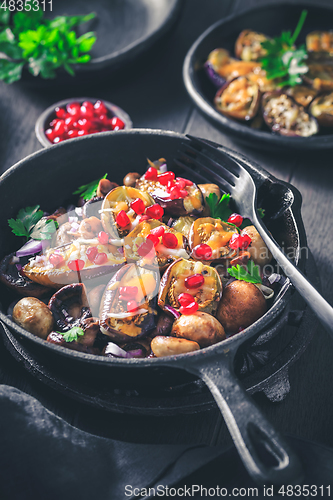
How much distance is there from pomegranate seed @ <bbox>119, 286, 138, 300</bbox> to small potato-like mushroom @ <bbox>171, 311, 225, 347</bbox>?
23cm

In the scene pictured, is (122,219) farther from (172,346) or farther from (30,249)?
(172,346)

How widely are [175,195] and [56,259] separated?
2.23 ft

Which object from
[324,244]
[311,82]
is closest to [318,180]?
[324,244]

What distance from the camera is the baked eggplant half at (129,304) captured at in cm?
173

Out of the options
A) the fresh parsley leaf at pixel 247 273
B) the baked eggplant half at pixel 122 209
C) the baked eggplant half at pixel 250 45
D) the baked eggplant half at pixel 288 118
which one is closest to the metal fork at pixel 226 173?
the fresh parsley leaf at pixel 247 273

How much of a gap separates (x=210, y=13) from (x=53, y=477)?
13.7ft

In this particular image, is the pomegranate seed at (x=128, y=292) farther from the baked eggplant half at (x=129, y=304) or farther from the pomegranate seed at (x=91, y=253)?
the pomegranate seed at (x=91, y=253)

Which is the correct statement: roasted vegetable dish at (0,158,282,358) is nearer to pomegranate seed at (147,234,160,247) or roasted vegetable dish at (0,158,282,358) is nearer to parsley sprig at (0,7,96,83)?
pomegranate seed at (147,234,160,247)

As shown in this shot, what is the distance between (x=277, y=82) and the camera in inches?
128

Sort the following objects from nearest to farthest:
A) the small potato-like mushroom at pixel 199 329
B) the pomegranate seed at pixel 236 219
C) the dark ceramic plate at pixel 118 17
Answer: the small potato-like mushroom at pixel 199 329 < the pomegranate seed at pixel 236 219 < the dark ceramic plate at pixel 118 17

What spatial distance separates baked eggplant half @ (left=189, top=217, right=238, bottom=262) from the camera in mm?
1953

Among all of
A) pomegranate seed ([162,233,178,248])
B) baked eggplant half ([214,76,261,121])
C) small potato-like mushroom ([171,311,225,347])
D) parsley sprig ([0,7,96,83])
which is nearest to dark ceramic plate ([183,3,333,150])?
baked eggplant half ([214,76,261,121])

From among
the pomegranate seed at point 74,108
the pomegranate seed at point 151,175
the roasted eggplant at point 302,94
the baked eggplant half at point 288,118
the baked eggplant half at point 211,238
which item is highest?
the roasted eggplant at point 302,94

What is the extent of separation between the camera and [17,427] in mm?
1689
